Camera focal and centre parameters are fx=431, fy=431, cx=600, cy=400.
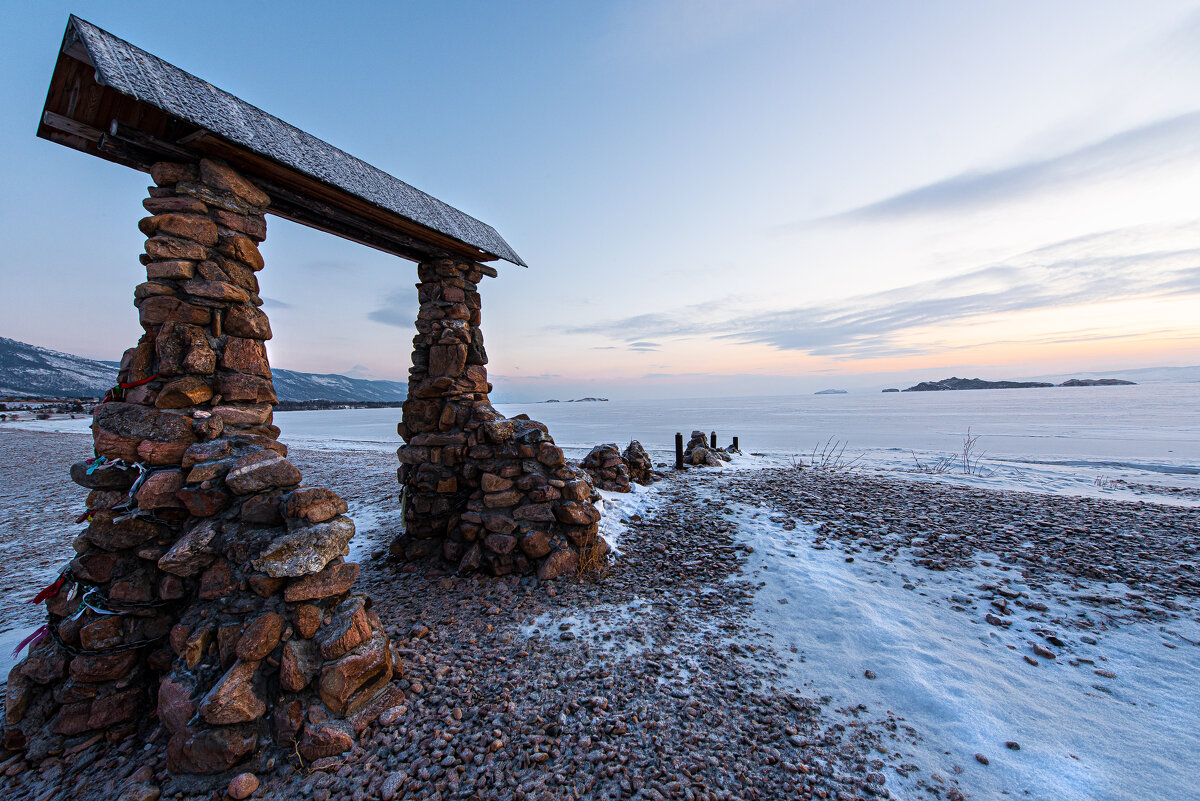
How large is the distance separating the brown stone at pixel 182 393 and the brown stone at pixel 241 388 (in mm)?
131

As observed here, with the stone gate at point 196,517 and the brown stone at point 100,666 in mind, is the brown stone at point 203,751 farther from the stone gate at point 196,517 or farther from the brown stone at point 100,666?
the brown stone at point 100,666

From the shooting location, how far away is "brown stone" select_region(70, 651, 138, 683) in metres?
3.06

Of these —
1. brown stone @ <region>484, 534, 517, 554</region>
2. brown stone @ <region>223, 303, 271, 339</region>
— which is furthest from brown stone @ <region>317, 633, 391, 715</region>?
brown stone @ <region>223, 303, 271, 339</region>

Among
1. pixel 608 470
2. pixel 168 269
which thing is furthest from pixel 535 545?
pixel 168 269

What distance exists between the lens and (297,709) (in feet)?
9.93

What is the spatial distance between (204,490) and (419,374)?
150 inches

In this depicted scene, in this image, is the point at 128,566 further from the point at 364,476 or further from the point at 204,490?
the point at 364,476

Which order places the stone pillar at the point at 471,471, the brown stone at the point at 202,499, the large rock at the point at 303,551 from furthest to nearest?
the stone pillar at the point at 471,471 → the brown stone at the point at 202,499 → the large rock at the point at 303,551

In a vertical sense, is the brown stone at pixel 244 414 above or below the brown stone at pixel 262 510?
above

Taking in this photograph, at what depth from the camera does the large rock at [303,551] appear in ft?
10.2

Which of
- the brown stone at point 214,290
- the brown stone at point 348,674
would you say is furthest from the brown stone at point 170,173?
the brown stone at point 348,674

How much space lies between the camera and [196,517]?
11.3ft

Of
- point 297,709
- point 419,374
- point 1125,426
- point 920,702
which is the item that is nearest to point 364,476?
point 419,374

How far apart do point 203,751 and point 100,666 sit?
114cm
